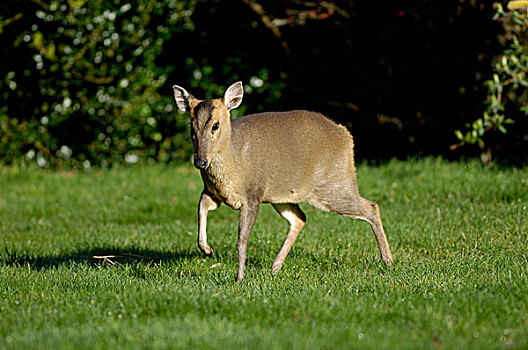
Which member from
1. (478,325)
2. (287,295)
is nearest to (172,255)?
(287,295)

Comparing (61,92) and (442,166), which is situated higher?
(61,92)

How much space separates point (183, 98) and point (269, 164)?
0.93 meters

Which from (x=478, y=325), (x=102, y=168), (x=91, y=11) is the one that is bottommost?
(x=102, y=168)

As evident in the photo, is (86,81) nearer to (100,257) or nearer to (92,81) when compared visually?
(92,81)

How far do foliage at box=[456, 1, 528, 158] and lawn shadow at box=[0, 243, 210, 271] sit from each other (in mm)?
4415

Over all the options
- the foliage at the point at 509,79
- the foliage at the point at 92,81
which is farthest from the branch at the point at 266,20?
the foliage at the point at 509,79

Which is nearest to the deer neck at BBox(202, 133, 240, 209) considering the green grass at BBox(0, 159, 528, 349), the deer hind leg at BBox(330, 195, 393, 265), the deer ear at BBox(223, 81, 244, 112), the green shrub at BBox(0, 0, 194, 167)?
the deer ear at BBox(223, 81, 244, 112)

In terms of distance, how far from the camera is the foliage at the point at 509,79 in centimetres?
971

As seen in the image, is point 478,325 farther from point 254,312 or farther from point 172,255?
point 172,255

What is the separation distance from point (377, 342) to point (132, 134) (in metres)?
8.93

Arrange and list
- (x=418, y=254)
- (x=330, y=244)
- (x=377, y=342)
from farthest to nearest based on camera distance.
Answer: (x=330, y=244) < (x=418, y=254) < (x=377, y=342)

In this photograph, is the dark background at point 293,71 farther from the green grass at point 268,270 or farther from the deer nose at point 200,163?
the deer nose at point 200,163

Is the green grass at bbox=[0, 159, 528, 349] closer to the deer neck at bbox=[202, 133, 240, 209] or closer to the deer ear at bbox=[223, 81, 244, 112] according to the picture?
the deer neck at bbox=[202, 133, 240, 209]

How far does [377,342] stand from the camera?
14.0 feet
